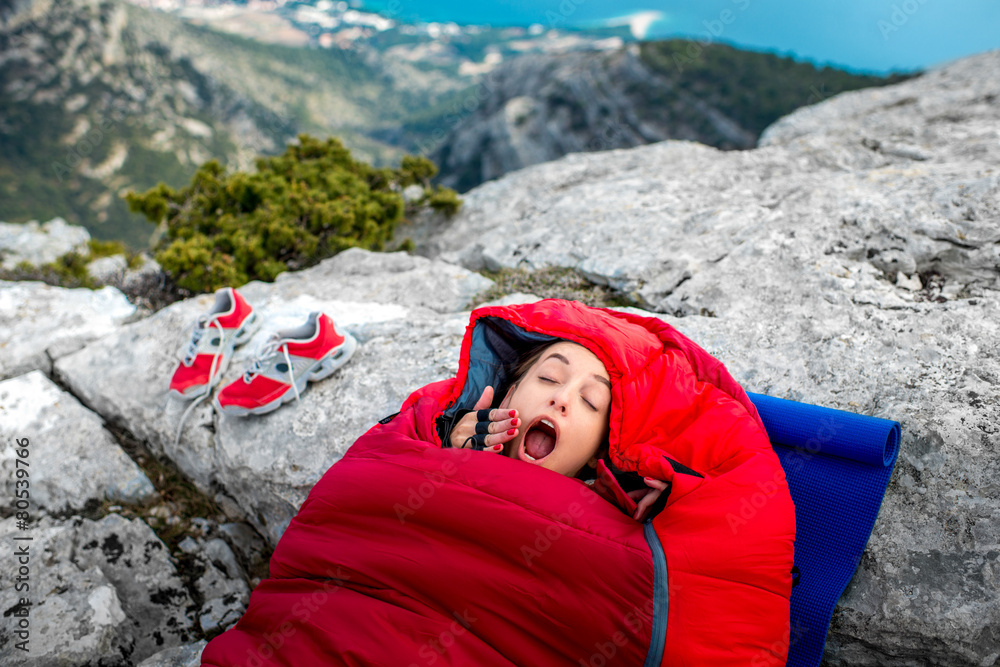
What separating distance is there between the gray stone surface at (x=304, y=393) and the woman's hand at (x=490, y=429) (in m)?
1.18

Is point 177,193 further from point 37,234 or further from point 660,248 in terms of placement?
point 37,234

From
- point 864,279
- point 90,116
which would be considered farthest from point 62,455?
point 90,116

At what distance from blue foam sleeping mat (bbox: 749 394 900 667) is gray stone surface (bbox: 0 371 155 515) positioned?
4.38m

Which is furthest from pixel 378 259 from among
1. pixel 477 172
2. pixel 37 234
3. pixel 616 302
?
pixel 477 172

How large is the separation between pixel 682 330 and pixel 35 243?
17.3m

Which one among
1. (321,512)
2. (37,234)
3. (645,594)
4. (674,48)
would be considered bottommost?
(37,234)

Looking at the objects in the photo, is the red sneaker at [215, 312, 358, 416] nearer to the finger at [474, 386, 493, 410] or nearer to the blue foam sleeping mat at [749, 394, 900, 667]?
the finger at [474, 386, 493, 410]

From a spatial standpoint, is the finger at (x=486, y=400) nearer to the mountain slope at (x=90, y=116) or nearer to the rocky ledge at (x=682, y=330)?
the rocky ledge at (x=682, y=330)

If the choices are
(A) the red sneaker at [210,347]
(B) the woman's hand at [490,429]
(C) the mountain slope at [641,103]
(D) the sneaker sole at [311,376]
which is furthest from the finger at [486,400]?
(C) the mountain slope at [641,103]

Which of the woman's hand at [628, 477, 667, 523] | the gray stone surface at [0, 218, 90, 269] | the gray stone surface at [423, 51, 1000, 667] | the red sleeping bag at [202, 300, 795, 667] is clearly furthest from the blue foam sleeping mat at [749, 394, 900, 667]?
the gray stone surface at [0, 218, 90, 269]

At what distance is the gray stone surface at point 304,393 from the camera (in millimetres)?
3490

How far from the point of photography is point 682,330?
12.4ft

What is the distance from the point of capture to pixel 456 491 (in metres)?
2.16

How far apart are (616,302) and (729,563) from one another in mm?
3218
